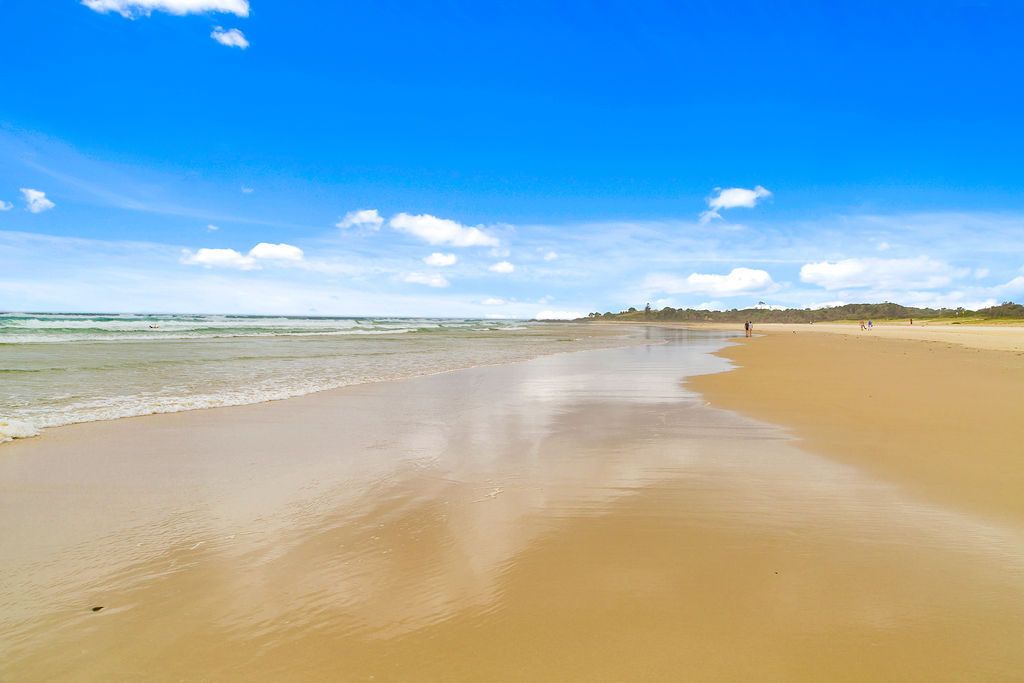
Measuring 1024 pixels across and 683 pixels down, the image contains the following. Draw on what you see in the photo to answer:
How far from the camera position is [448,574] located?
3713 mm

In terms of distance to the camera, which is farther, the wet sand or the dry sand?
the dry sand

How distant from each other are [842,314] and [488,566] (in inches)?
5874

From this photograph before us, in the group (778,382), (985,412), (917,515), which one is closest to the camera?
(917,515)

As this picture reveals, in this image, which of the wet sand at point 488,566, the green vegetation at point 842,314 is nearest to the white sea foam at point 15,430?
the wet sand at point 488,566

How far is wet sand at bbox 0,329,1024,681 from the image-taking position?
9.25 feet

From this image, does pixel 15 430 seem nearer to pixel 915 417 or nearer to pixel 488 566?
pixel 488 566

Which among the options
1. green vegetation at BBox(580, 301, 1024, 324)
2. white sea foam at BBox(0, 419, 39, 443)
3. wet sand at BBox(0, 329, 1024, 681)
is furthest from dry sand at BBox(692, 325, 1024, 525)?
green vegetation at BBox(580, 301, 1024, 324)

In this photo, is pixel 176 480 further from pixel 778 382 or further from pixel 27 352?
pixel 27 352

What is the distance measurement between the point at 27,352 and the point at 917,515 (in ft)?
97.2

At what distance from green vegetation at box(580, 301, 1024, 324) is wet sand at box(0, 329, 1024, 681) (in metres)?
87.3

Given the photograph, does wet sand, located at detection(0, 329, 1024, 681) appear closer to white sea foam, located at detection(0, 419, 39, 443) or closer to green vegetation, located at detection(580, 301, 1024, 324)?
white sea foam, located at detection(0, 419, 39, 443)

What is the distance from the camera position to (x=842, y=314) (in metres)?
128

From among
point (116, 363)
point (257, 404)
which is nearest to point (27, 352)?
point (116, 363)

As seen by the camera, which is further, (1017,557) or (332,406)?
(332,406)
